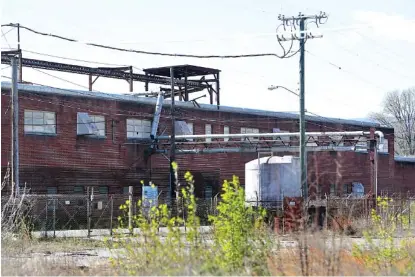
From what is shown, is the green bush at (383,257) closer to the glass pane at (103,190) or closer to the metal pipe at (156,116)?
the glass pane at (103,190)

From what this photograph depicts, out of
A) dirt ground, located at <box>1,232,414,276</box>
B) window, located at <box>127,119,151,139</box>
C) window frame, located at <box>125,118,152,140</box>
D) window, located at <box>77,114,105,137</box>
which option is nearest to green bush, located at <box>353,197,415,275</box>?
dirt ground, located at <box>1,232,414,276</box>

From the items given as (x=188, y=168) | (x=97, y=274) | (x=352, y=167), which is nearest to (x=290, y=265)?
(x=97, y=274)

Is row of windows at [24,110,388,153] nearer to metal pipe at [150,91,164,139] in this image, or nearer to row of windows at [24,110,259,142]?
row of windows at [24,110,259,142]

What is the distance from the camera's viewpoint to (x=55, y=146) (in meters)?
40.3

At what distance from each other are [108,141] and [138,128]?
9.10 ft

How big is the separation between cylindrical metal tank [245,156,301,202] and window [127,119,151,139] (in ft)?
32.8

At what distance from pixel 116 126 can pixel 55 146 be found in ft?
15.2

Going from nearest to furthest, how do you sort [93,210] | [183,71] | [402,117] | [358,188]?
[93,210] → [183,71] → [358,188] → [402,117]

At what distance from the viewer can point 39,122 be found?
3956cm

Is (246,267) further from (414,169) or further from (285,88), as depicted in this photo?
(414,169)

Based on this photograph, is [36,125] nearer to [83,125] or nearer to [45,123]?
[45,123]

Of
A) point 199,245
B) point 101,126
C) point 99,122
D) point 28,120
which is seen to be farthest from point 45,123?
point 199,245

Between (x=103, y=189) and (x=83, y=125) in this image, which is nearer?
(x=83, y=125)

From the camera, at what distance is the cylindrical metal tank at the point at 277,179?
37.1 metres
